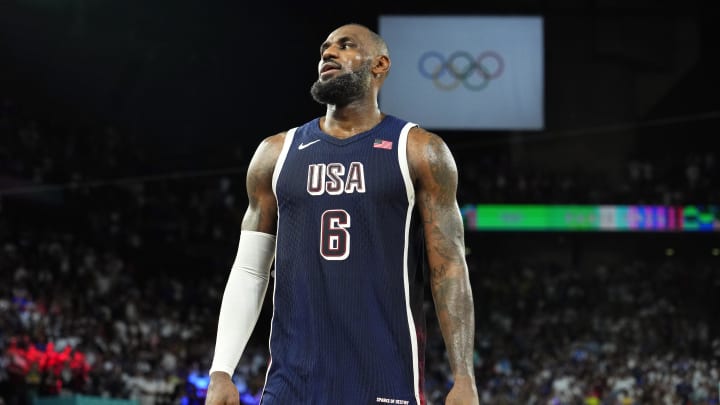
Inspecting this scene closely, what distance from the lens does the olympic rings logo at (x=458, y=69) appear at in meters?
30.4

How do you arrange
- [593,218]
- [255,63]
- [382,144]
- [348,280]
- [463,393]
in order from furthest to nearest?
[255,63] → [593,218] → [382,144] → [348,280] → [463,393]

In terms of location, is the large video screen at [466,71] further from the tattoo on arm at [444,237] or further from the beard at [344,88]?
the tattoo on arm at [444,237]

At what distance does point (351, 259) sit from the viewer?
3719mm

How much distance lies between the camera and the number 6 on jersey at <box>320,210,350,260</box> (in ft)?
12.2

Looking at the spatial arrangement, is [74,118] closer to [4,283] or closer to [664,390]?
[4,283]

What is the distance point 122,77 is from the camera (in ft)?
86.9

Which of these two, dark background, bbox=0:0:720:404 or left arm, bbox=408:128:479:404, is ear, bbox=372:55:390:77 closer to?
left arm, bbox=408:128:479:404

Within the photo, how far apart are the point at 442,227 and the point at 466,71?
89.4 ft

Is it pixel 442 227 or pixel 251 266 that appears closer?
pixel 442 227

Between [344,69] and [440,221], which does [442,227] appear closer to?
[440,221]

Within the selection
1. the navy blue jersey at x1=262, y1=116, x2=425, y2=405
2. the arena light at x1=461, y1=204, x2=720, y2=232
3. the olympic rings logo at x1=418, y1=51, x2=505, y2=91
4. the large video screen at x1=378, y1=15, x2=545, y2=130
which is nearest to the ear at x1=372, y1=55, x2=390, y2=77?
the navy blue jersey at x1=262, y1=116, x2=425, y2=405

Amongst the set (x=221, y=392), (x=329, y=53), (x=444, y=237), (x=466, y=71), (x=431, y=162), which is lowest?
(x=221, y=392)

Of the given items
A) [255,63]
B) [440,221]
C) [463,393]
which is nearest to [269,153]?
[440,221]

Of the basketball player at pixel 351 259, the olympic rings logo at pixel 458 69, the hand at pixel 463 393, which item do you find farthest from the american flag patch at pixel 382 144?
the olympic rings logo at pixel 458 69
